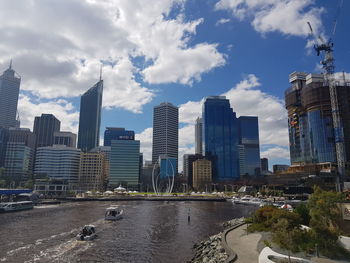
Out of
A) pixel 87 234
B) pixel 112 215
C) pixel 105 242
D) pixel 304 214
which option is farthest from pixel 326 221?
pixel 112 215

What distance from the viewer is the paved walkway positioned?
3123 centimetres

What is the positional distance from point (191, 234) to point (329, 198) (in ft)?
114

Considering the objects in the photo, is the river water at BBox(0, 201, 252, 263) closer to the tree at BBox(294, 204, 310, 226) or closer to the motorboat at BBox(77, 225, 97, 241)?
the motorboat at BBox(77, 225, 97, 241)

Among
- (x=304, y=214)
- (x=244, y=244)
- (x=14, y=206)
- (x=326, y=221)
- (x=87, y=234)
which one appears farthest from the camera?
(x=14, y=206)

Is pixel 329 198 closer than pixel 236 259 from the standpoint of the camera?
No

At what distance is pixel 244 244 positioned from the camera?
38.3m

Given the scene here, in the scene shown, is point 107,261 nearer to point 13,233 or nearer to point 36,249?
point 36,249

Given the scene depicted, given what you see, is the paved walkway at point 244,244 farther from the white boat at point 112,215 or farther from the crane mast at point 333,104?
the crane mast at point 333,104

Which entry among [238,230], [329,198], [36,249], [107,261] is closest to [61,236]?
[36,249]

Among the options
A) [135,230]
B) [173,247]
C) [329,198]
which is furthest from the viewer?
[135,230]

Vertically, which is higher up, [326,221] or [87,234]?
[326,221]

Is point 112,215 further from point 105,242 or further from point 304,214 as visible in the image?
point 304,214

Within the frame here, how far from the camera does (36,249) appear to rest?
46781mm

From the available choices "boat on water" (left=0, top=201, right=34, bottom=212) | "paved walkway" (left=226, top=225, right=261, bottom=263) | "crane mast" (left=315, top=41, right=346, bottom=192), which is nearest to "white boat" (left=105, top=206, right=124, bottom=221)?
"paved walkway" (left=226, top=225, right=261, bottom=263)
